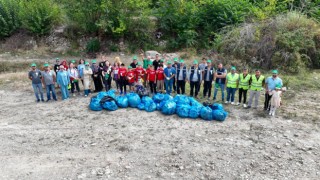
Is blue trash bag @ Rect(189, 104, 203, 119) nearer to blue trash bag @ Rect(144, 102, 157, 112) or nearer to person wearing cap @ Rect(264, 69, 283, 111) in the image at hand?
blue trash bag @ Rect(144, 102, 157, 112)

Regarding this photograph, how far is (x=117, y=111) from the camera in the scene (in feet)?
30.6

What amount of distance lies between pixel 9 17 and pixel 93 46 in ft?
22.1

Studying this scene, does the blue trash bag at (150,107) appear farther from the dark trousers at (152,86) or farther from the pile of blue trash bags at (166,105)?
the dark trousers at (152,86)

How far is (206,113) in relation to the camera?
28.0 ft

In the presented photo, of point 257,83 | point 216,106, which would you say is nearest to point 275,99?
point 257,83

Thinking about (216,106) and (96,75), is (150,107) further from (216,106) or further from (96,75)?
(96,75)

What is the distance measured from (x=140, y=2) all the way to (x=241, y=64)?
7.56m

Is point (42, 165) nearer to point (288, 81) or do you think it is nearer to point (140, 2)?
point (288, 81)

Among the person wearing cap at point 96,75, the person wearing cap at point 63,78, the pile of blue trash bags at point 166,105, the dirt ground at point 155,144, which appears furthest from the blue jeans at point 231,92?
the person wearing cap at point 63,78

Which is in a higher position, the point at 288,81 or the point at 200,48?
the point at 200,48

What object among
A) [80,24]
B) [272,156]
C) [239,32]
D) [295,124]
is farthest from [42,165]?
[80,24]

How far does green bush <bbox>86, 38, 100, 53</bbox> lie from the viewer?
1791 cm

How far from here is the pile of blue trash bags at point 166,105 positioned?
8.60m

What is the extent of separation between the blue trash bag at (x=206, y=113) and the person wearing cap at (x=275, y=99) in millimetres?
2086
